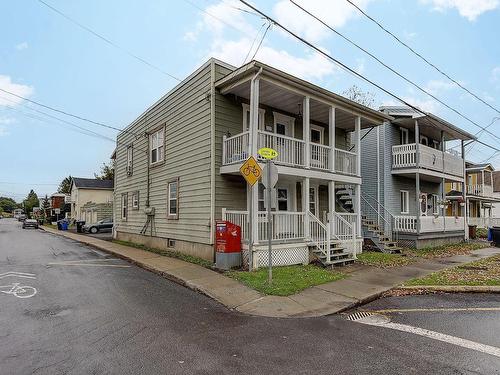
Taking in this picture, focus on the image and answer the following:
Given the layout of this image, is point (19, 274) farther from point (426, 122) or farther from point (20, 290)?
point (426, 122)

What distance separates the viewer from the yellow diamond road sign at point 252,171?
8.95 meters

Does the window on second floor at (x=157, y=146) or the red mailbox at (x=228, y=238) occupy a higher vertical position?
the window on second floor at (x=157, y=146)

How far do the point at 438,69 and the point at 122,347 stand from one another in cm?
1300

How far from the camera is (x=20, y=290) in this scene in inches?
318

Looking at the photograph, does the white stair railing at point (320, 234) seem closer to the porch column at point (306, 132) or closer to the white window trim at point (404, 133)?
the porch column at point (306, 132)

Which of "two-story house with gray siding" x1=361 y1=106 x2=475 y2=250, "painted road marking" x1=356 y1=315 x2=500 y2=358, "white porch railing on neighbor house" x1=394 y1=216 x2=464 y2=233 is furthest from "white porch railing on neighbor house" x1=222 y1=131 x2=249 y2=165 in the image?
"white porch railing on neighbor house" x1=394 y1=216 x2=464 y2=233

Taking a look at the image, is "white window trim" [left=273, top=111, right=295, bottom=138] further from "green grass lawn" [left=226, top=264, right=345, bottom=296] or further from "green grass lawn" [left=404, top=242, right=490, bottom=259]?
"green grass lawn" [left=404, top=242, right=490, bottom=259]

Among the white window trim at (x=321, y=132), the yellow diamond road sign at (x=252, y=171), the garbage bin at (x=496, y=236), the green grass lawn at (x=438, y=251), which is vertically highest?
the white window trim at (x=321, y=132)

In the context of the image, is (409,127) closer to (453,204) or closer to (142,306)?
(453,204)

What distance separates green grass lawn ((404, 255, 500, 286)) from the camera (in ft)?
29.9

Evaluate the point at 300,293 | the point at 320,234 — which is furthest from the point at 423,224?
the point at 300,293

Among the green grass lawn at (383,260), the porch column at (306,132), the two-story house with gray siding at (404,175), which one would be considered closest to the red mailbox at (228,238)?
the porch column at (306,132)

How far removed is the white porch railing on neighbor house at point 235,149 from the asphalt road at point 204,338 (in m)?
5.00

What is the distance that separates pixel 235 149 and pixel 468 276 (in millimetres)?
8214
